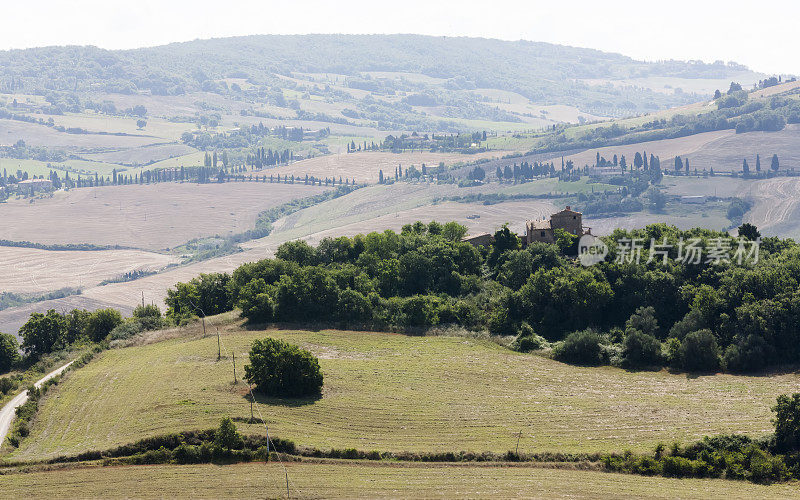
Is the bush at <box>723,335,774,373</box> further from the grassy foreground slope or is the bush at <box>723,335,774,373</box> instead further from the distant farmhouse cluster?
the distant farmhouse cluster

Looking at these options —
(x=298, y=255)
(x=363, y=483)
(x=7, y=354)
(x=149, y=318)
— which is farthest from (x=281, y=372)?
(x=298, y=255)

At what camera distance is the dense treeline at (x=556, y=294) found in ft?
289

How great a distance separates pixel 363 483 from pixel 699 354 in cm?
4257

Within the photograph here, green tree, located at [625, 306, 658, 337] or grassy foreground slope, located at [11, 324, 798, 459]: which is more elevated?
green tree, located at [625, 306, 658, 337]

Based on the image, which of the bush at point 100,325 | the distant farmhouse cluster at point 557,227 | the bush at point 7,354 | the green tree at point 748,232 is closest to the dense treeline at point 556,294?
the green tree at point 748,232

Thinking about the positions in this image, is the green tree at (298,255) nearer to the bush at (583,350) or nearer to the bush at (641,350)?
the bush at (583,350)

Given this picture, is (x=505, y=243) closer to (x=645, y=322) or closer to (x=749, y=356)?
(x=645, y=322)

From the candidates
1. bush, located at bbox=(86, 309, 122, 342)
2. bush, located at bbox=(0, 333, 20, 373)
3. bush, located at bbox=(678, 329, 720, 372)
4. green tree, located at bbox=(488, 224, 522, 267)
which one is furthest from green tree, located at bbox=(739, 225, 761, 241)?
bush, located at bbox=(0, 333, 20, 373)

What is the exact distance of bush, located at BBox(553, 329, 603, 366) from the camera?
90.6 metres

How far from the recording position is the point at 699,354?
8662 centimetres

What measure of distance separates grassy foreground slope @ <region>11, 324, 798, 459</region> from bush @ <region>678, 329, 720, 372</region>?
8.91ft

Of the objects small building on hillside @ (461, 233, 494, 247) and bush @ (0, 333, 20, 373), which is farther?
small building on hillside @ (461, 233, 494, 247)

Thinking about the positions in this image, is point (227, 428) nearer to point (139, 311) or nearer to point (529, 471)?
point (529, 471)

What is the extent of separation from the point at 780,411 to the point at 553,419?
54.3ft
